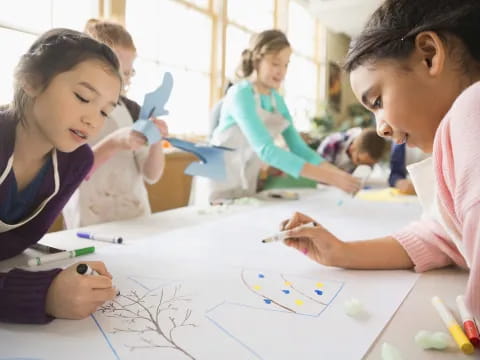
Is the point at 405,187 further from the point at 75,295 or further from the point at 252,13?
the point at 252,13

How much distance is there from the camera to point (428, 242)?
2.23 feet

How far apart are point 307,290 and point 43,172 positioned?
1.56 feet

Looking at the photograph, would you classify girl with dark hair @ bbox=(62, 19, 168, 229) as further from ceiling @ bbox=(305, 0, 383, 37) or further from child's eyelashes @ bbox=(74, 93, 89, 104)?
ceiling @ bbox=(305, 0, 383, 37)

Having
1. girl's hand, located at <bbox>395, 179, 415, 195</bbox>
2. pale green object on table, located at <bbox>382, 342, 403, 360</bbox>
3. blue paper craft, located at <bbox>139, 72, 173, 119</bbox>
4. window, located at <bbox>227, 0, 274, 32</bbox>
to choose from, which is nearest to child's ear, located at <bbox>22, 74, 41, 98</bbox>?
blue paper craft, located at <bbox>139, 72, 173, 119</bbox>

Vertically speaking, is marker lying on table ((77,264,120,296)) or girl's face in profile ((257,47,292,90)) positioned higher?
→ girl's face in profile ((257,47,292,90))

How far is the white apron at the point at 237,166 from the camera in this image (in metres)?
1.55

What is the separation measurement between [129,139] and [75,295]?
61cm

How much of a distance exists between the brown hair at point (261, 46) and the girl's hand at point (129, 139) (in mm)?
660

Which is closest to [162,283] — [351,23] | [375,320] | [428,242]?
Answer: [375,320]

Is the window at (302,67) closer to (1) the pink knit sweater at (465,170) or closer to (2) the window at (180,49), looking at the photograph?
(2) the window at (180,49)

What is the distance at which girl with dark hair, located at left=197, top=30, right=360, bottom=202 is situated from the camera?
55.4 inches

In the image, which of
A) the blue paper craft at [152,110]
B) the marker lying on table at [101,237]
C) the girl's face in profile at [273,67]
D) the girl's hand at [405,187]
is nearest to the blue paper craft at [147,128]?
the blue paper craft at [152,110]

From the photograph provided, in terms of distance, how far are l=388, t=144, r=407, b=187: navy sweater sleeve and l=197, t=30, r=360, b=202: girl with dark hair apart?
1.66ft

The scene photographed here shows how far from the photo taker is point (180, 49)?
9.70 ft
